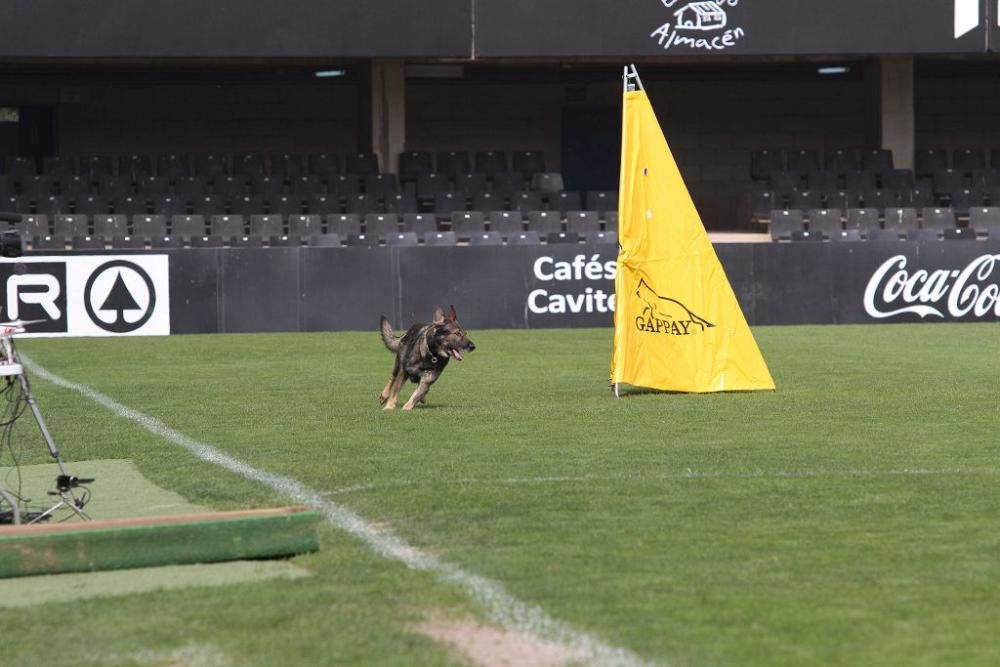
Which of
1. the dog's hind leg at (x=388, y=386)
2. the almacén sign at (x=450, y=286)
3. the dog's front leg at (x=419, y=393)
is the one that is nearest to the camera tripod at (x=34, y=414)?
the dog's front leg at (x=419, y=393)

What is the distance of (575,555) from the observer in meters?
6.92

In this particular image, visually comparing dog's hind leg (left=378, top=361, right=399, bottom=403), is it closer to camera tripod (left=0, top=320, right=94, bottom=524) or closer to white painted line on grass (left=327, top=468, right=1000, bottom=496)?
white painted line on grass (left=327, top=468, right=1000, bottom=496)

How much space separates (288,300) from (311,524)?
19957 mm

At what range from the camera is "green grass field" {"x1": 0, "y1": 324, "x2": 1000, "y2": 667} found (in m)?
5.50

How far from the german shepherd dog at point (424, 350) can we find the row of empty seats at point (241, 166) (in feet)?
70.7

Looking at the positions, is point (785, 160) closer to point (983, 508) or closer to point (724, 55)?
point (724, 55)

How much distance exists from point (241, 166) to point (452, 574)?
100ft

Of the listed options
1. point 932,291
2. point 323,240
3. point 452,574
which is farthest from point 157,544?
point 323,240

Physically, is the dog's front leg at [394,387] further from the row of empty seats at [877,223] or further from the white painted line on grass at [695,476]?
the row of empty seats at [877,223]

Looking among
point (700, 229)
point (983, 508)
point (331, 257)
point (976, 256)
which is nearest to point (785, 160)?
point (976, 256)

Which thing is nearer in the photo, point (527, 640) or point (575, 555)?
point (527, 640)

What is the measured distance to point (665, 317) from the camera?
48.9ft

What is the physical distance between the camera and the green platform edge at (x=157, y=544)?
22.0 ft

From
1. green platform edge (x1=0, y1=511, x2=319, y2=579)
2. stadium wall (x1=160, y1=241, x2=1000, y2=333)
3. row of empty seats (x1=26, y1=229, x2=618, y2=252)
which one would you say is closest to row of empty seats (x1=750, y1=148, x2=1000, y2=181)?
row of empty seats (x1=26, y1=229, x2=618, y2=252)
